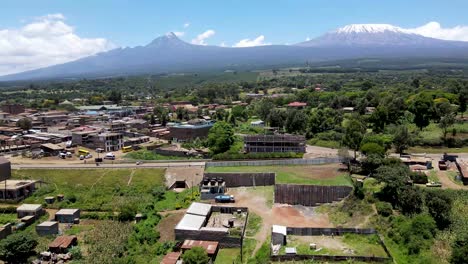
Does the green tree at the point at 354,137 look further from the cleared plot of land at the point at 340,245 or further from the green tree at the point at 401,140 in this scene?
the cleared plot of land at the point at 340,245

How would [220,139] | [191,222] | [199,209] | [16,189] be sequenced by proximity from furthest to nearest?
[220,139]
[16,189]
[199,209]
[191,222]

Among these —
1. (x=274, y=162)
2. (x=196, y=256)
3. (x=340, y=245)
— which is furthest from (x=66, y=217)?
(x=340, y=245)

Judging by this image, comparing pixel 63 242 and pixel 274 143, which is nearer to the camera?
pixel 63 242

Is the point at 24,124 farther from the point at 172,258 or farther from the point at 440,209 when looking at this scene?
the point at 440,209

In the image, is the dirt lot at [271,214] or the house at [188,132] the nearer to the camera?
the dirt lot at [271,214]

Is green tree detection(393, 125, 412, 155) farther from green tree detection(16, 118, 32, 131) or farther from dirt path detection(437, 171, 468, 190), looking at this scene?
green tree detection(16, 118, 32, 131)

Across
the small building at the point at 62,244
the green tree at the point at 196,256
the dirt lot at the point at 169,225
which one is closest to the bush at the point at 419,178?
the dirt lot at the point at 169,225

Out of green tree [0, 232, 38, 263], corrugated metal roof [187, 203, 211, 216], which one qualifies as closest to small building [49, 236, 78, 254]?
green tree [0, 232, 38, 263]
